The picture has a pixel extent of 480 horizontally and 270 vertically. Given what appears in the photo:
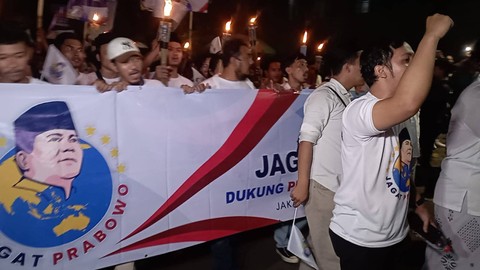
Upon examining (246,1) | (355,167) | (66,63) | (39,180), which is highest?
(246,1)

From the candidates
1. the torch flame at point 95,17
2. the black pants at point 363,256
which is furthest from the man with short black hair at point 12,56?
the torch flame at point 95,17

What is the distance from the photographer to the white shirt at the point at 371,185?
217 cm

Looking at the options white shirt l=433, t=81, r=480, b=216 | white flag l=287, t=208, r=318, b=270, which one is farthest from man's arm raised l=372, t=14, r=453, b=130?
white flag l=287, t=208, r=318, b=270

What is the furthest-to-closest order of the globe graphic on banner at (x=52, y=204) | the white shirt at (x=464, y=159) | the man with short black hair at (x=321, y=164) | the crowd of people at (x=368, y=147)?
the man with short black hair at (x=321, y=164) < the white shirt at (x=464, y=159) < the globe graphic on banner at (x=52, y=204) < the crowd of people at (x=368, y=147)

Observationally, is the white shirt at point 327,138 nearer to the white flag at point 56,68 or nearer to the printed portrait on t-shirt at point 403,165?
the printed portrait on t-shirt at point 403,165

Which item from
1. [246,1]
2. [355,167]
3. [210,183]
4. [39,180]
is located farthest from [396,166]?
[246,1]

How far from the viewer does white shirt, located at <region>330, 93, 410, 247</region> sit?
2173 mm

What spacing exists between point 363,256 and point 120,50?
2458 millimetres

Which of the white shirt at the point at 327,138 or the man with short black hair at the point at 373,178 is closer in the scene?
the man with short black hair at the point at 373,178

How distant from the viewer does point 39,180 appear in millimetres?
2604

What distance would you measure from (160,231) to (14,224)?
0.97 m

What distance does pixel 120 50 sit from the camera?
362cm

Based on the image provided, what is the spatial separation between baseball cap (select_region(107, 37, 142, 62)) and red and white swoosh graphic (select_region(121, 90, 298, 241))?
106 centimetres

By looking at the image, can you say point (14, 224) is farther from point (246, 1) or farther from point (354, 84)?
point (246, 1)
